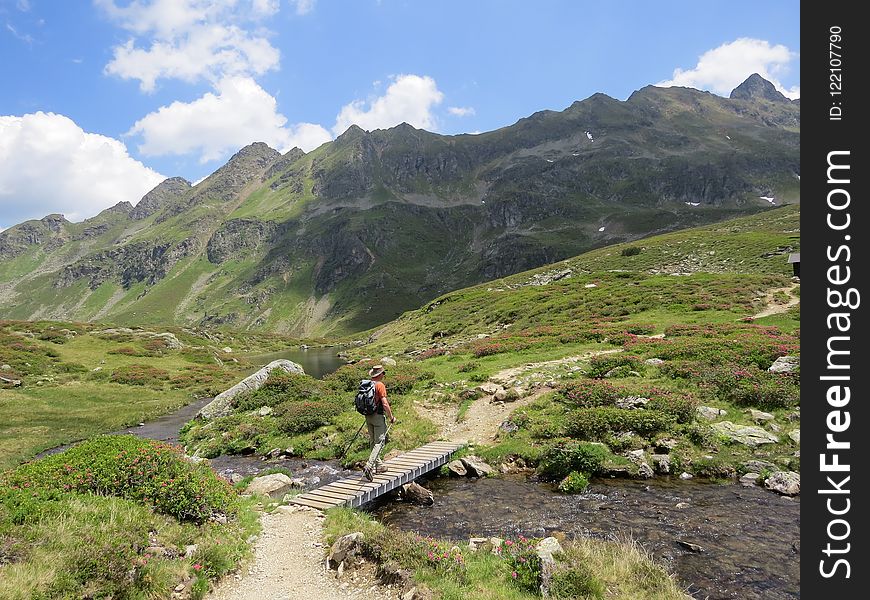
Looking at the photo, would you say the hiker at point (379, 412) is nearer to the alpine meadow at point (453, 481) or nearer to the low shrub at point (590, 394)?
the alpine meadow at point (453, 481)

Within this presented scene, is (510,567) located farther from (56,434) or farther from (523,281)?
(523,281)

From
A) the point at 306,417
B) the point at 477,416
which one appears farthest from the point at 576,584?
the point at 306,417

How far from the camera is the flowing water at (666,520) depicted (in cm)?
980

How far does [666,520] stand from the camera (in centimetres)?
1254

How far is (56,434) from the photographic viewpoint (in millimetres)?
30781

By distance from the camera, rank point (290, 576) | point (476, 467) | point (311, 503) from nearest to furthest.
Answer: point (290, 576) → point (311, 503) → point (476, 467)

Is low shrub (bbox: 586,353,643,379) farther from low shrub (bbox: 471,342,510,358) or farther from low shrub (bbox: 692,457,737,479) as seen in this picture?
low shrub (bbox: 471,342,510,358)

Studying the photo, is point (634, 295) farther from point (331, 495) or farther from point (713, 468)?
point (331, 495)

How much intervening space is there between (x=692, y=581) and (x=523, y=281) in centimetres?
10169

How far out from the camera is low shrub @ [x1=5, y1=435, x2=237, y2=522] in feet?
32.6

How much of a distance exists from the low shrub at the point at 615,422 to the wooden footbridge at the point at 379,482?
215 inches

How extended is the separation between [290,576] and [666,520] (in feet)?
33.7

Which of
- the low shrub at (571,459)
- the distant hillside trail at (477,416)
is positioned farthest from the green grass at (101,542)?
the distant hillside trail at (477,416)

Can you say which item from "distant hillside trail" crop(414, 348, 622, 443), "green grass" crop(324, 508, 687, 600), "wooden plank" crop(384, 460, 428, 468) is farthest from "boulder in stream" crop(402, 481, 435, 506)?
"distant hillside trail" crop(414, 348, 622, 443)
